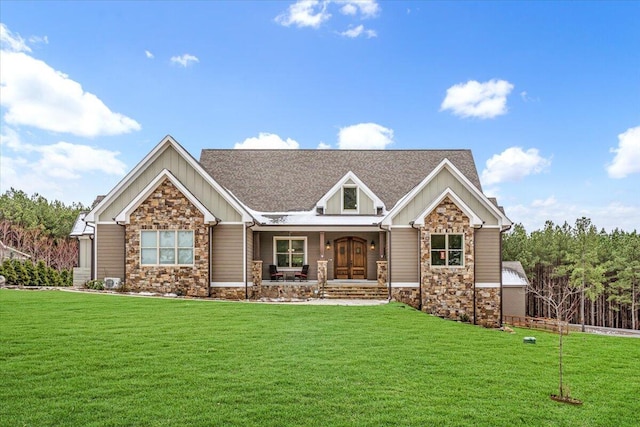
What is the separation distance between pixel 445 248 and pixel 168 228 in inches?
434

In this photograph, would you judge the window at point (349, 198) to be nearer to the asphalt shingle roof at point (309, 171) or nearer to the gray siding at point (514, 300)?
the asphalt shingle roof at point (309, 171)

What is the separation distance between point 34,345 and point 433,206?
14466 millimetres

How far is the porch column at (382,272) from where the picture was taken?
20.8 metres

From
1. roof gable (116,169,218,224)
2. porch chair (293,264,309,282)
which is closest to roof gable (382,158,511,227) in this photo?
porch chair (293,264,309,282)

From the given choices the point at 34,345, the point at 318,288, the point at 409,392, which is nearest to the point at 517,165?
the point at 318,288

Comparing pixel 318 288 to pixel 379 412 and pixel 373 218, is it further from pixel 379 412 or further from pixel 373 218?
pixel 379 412

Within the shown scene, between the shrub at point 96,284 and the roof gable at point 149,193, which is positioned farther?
the shrub at point 96,284

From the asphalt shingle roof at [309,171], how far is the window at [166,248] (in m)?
5.83

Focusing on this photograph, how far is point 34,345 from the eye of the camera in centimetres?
905

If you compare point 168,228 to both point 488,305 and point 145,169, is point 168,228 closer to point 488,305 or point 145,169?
Result: point 145,169

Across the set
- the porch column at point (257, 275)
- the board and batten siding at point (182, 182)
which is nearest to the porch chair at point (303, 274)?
the porch column at point (257, 275)

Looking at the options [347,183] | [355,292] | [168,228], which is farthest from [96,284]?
[347,183]

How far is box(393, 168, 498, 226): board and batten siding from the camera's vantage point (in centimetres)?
2005

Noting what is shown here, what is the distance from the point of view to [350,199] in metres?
23.4
